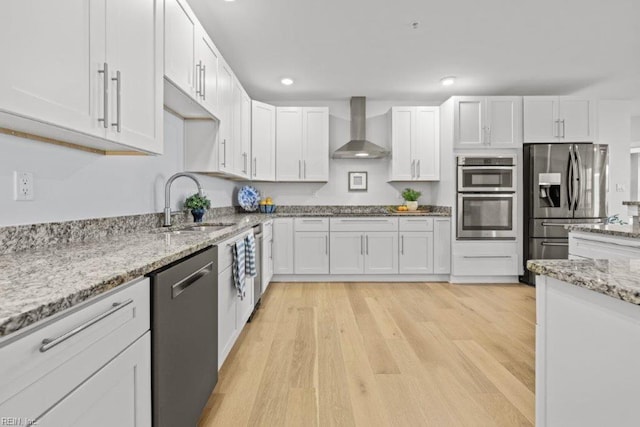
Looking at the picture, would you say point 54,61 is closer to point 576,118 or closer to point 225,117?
point 225,117

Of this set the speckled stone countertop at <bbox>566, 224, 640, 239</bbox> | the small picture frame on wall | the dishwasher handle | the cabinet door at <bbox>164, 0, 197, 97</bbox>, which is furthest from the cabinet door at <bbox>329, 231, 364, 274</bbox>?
the dishwasher handle

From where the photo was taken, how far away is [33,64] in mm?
971

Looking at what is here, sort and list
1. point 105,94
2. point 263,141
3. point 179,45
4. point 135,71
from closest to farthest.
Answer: point 105,94 → point 135,71 → point 179,45 → point 263,141

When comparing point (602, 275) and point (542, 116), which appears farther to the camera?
point (542, 116)

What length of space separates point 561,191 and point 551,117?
952mm

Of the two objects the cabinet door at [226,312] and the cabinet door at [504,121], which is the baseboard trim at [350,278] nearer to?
the cabinet door at [504,121]

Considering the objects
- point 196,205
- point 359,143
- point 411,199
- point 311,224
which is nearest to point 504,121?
point 411,199

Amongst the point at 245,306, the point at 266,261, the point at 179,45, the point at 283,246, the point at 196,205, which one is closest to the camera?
the point at 179,45

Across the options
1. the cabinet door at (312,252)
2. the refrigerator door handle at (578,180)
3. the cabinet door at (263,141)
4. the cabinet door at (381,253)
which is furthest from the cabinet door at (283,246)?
the refrigerator door handle at (578,180)

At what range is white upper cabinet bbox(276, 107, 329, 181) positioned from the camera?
4.67 metres

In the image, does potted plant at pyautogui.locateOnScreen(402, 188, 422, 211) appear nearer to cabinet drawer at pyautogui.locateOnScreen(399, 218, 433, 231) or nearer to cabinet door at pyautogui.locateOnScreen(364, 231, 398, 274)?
cabinet drawer at pyautogui.locateOnScreen(399, 218, 433, 231)

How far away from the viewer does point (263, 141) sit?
455 cm

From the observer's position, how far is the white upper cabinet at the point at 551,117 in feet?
14.0

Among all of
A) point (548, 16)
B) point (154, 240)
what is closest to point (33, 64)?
point (154, 240)
